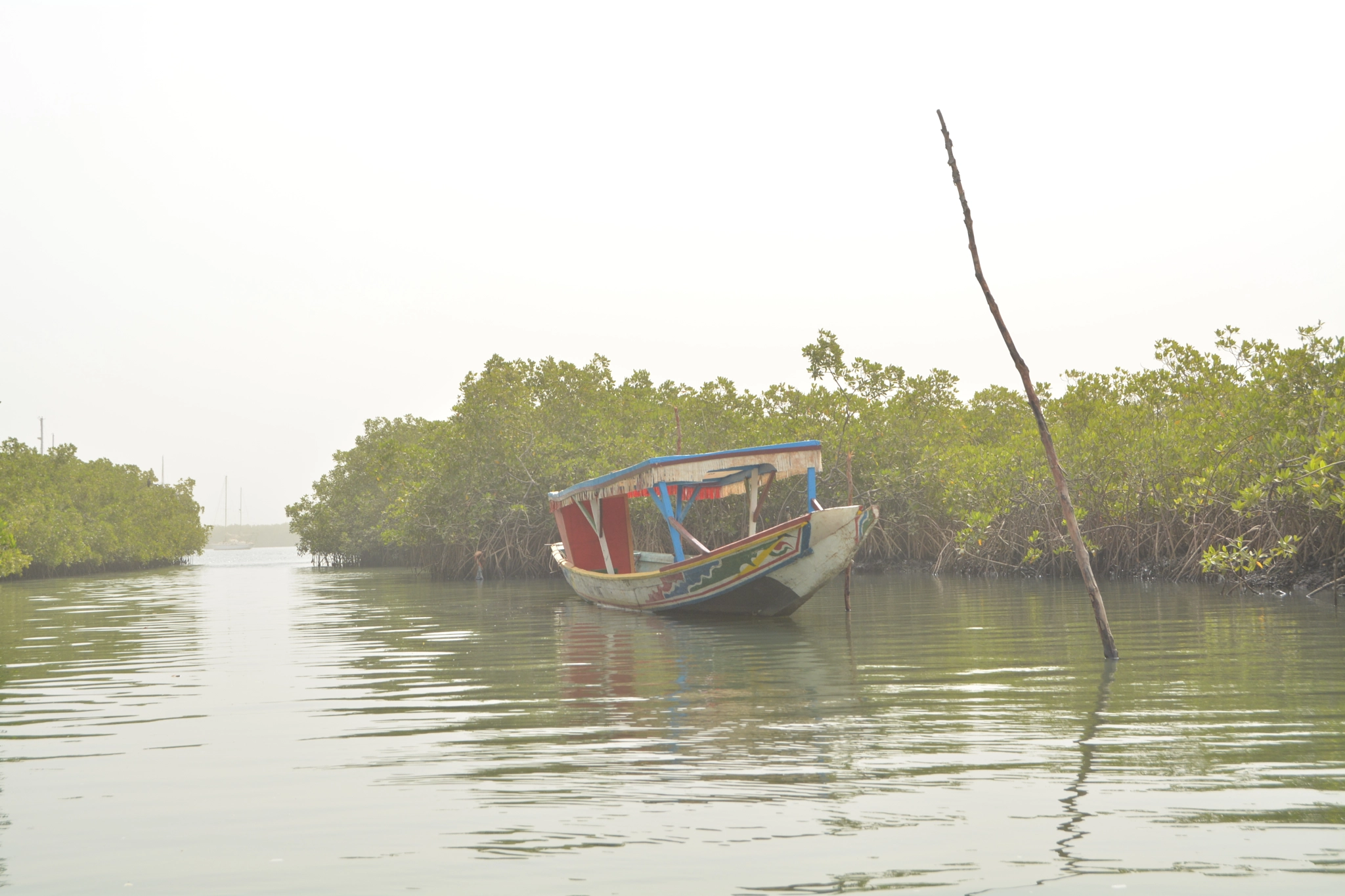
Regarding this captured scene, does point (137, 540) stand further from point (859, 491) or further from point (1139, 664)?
point (1139, 664)

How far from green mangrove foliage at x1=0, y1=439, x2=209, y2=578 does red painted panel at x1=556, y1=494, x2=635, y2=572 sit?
61.0 ft

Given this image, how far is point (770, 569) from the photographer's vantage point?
13.1 m

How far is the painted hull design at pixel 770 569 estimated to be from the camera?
12.8 meters

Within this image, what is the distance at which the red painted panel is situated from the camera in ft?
56.5

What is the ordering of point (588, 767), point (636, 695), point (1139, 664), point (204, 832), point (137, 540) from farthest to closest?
point (137, 540) < point (1139, 664) < point (636, 695) < point (588, 767) < point (204, 832)

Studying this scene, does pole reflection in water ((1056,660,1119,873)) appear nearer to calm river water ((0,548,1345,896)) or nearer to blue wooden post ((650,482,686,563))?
calm river water ((0,548,1345,896))

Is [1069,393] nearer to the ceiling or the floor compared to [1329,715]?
nearer to the ceiling

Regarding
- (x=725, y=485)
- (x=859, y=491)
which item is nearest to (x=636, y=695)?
(x=725, y=485)

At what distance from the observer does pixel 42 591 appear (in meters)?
28.2

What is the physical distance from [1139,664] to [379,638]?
8400 mm

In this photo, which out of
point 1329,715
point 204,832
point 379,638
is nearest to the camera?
point 204,832

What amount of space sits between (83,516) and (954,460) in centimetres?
3645

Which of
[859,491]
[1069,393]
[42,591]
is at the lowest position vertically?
[42,591]

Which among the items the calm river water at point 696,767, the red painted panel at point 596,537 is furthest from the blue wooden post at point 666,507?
the calm river water at point 696,767
